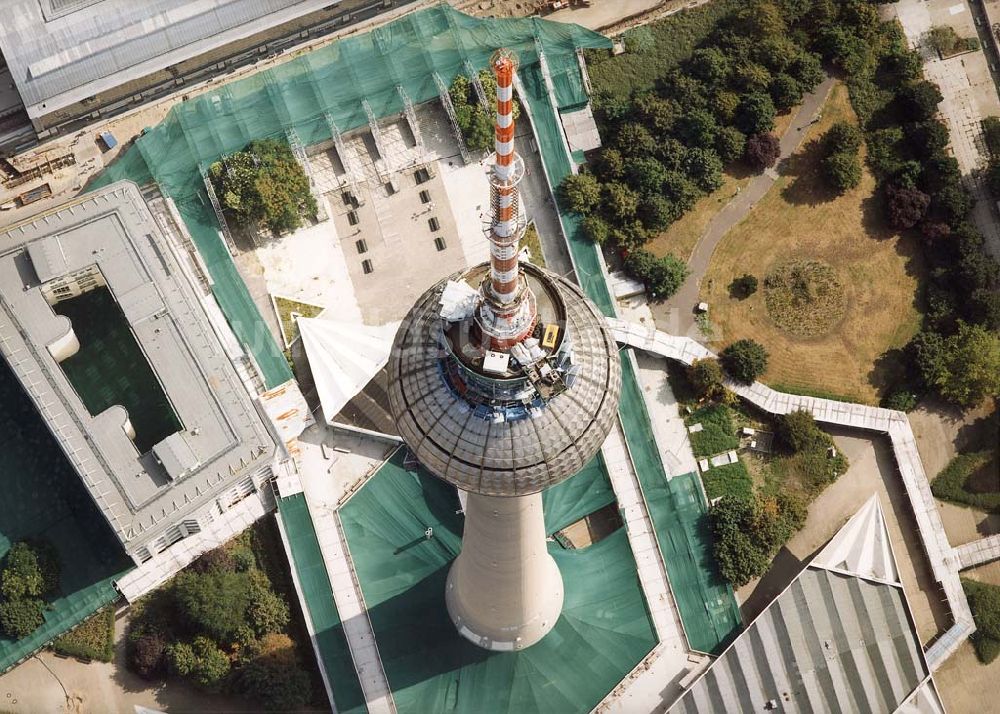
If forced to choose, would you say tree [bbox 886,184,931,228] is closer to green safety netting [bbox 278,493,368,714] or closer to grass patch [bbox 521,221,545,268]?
grass patch [bbox 521,221,545,268]

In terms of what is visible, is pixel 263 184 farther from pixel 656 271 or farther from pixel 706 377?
pixel 706 377

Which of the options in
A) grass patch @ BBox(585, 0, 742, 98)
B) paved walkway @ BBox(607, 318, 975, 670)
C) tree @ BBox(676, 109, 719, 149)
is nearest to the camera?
paved walkway @ BBox(607, 318, 975, 670)

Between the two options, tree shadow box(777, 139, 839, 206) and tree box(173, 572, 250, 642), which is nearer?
tree box(173, 572, 250, 642)

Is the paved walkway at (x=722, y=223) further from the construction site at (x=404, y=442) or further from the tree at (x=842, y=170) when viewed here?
the tree at (x=842, y=170)

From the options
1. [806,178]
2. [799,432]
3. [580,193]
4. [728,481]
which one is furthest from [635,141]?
[728,481]

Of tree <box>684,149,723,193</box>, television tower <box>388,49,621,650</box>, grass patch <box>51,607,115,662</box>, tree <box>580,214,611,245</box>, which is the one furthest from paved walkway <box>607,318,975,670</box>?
grass patch <box>51,607,115,662</box>

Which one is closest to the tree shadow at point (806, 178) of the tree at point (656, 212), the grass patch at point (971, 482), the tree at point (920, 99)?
the tree at point (920, 99)
